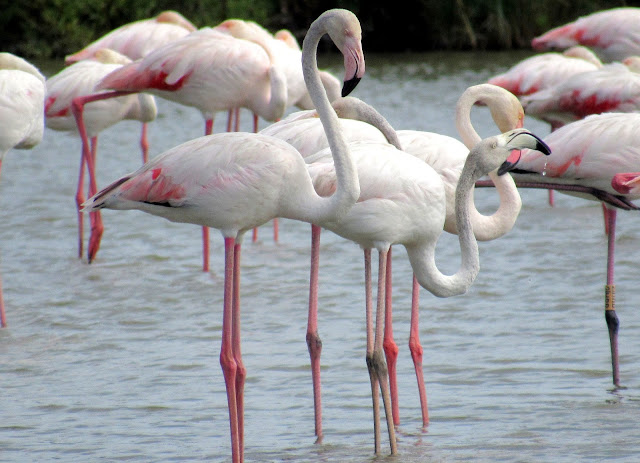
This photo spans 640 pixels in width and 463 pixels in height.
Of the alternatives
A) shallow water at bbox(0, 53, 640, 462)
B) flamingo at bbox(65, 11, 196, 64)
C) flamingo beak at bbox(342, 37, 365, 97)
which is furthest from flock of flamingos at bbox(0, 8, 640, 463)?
flamingo at bbox(65, 11, 196, 64)

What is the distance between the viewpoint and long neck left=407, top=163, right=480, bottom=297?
448 cm

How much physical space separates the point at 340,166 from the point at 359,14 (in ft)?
87.9

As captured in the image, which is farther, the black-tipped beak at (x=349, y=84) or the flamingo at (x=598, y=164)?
the flamingo at (x=598, y=164)

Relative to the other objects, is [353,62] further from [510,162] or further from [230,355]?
[230,355]

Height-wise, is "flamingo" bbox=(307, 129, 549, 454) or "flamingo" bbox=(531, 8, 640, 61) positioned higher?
"flamingo" bbox=(307, 129, 549, 454)

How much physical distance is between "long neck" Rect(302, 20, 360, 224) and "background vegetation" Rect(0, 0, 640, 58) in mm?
22906

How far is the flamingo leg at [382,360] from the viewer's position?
14.5 ft

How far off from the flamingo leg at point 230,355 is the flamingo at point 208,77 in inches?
125

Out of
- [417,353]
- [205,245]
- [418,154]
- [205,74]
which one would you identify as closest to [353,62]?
[418,154]

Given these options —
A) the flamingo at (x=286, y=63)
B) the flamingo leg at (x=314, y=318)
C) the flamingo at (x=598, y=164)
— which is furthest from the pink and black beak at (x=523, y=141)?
the flamingo at (x=286, y=63)

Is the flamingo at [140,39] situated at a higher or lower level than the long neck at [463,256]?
lower

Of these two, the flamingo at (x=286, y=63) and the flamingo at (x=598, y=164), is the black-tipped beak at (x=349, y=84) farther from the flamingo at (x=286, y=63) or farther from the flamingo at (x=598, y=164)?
the flamingo at (x=286, y=63)

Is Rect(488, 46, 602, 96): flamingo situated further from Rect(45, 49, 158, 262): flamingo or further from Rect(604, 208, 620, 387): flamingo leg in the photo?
Rect(604, 208, 620, 387): flamingo leg

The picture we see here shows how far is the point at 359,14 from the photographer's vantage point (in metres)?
30.4
